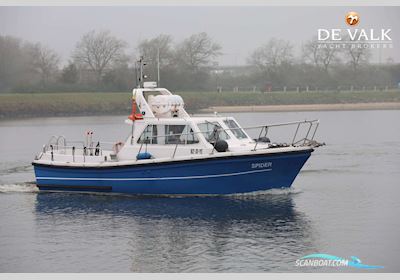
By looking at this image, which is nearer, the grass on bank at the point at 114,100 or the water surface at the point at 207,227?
the water surface at the point at 207,227

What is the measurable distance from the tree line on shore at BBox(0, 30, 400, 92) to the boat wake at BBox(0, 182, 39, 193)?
12495mm

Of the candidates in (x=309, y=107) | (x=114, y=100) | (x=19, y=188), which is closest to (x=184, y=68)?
(x=114, y=100)

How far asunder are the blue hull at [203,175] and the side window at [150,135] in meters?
1.13

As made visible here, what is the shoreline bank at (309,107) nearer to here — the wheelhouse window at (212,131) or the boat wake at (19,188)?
the boat wake at (19,188)

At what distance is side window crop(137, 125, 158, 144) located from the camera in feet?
90.1

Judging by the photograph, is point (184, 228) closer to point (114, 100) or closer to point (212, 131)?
point (212, 131)

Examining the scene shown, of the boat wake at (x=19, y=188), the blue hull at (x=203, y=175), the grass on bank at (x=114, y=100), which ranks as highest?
the grass on bank at (x=114, y=100)

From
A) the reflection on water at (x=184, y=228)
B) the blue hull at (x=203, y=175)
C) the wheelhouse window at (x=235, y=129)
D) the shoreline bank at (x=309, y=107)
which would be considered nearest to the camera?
the reflection on water at (x=184, y=228)

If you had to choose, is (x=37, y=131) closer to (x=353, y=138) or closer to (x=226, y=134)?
(x=353, y=138)

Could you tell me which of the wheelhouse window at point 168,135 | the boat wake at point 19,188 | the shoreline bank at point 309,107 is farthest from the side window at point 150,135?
the shoreline bank at point 309,107

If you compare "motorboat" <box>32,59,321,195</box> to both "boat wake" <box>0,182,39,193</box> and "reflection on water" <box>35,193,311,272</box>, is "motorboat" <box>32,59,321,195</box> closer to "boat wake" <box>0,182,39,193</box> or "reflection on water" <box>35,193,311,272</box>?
"reflection on water" <box>35,193,311,272</box>

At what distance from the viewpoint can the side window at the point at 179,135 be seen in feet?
88.0

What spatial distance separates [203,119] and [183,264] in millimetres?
8253

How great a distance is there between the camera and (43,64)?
58250 millimetres
